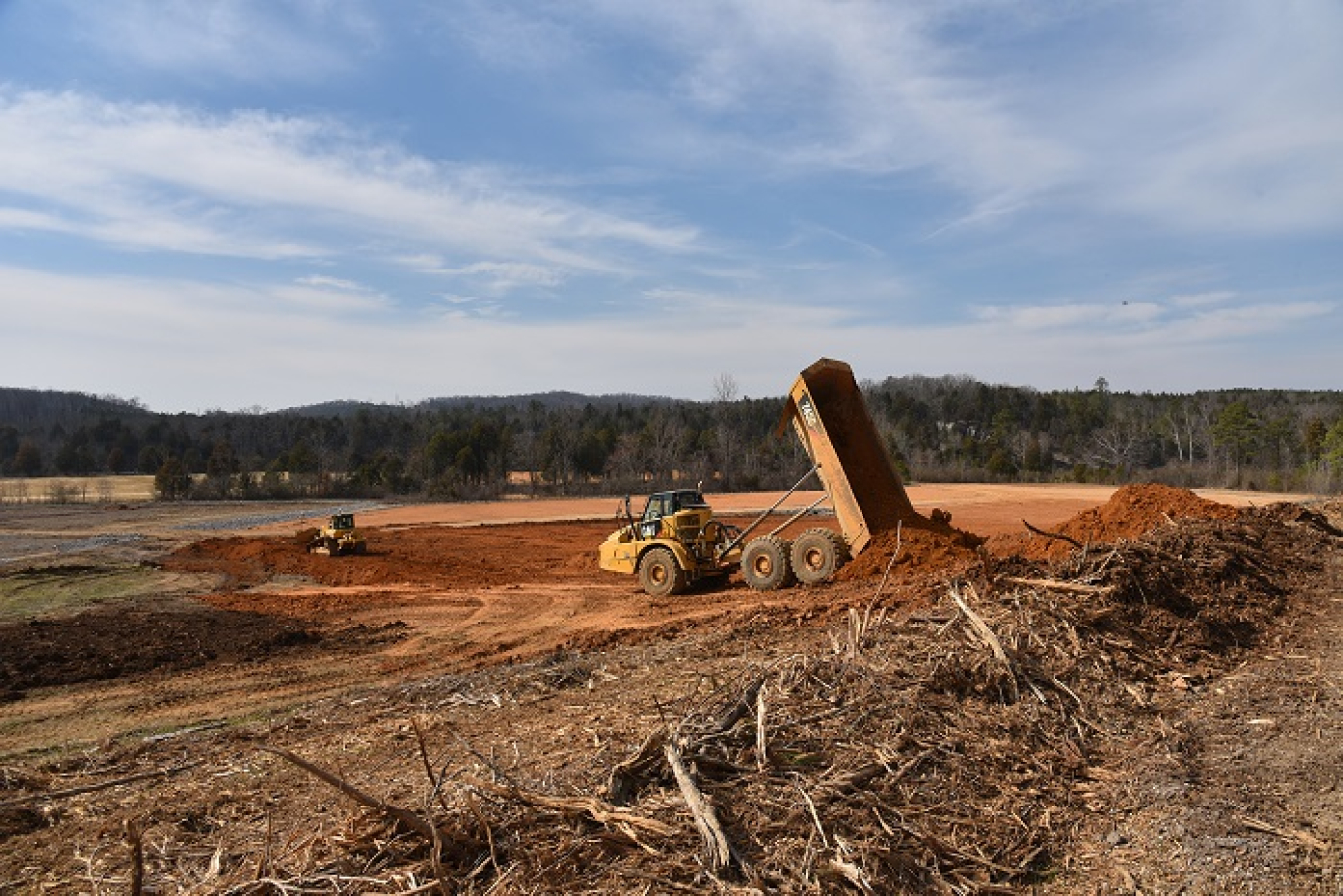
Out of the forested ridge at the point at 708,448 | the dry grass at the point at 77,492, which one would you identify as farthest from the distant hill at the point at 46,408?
the dry grass at the point at 77,492

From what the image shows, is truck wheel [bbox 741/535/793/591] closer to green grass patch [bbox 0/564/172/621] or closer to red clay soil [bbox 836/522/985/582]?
red clay soil [bbox 836/522/985/582]

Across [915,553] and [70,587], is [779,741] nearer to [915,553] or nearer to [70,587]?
[915,553]

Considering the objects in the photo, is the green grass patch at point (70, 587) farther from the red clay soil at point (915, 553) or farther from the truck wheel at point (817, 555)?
the red clay soil at point (915, 553)

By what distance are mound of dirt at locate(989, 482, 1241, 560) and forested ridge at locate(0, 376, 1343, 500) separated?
45032 mm

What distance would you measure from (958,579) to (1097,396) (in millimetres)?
123901

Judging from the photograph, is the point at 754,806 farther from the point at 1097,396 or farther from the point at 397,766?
the point at 1097,396

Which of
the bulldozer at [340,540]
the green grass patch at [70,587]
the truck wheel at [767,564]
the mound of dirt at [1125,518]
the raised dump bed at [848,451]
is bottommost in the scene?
the green grass patch at [70,587]

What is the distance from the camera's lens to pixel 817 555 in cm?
1575

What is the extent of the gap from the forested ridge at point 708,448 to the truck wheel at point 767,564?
4964cm

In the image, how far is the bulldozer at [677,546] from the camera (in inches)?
704

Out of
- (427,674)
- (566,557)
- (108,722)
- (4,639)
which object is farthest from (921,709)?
(566,557)

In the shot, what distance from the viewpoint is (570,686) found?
8938 millimetres

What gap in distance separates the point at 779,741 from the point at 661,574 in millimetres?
12769

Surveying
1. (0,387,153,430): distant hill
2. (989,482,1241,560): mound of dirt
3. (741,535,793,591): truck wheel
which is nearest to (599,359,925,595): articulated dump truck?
(741,535,793,591): truck wheel
